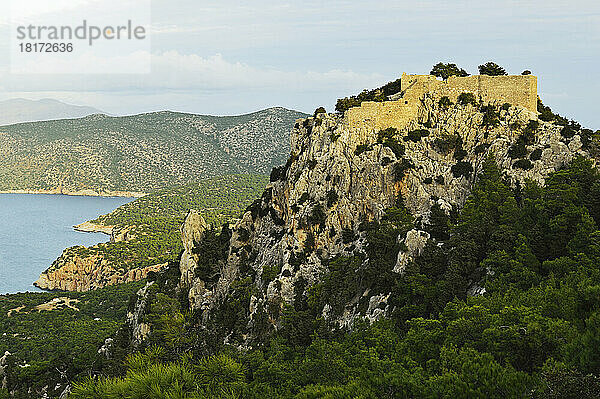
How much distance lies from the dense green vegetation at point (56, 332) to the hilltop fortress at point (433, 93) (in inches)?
1359

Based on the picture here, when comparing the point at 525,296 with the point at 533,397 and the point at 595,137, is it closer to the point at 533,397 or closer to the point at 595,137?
the point at 533,397

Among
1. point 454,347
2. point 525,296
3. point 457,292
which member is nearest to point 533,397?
point 454,347

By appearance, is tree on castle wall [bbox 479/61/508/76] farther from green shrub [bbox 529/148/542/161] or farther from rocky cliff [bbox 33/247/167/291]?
rocky cliff [bbox 33/247/167/291]

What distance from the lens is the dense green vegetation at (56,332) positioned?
5091cm

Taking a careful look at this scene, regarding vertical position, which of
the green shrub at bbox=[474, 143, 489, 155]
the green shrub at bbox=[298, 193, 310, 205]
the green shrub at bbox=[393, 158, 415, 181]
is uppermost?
the green shrub at bbox=[474, 143, 489, 155]

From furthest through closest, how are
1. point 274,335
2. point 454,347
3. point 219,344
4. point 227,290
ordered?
point 227,290 < point 219,344 < point 274,335 < point 454,347

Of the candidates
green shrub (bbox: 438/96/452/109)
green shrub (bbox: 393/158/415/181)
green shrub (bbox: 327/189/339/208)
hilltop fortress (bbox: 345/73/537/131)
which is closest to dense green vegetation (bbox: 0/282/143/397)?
green shrub (bbox: 327/189/339/208)

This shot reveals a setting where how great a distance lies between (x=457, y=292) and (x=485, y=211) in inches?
339

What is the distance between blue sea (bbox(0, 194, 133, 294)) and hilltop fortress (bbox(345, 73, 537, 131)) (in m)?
99.0

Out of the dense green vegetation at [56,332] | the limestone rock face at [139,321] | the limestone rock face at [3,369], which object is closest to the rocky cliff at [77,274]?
the dense green vegetation at [56,332]

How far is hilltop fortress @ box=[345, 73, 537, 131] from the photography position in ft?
148

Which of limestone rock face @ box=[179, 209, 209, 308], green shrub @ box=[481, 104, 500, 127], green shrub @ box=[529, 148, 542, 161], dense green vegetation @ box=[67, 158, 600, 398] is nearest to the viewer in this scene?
dense green vegetation @ box=[67, 158, 600, 398]

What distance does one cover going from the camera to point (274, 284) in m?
41.5

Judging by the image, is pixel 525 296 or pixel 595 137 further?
pixel 595 137
